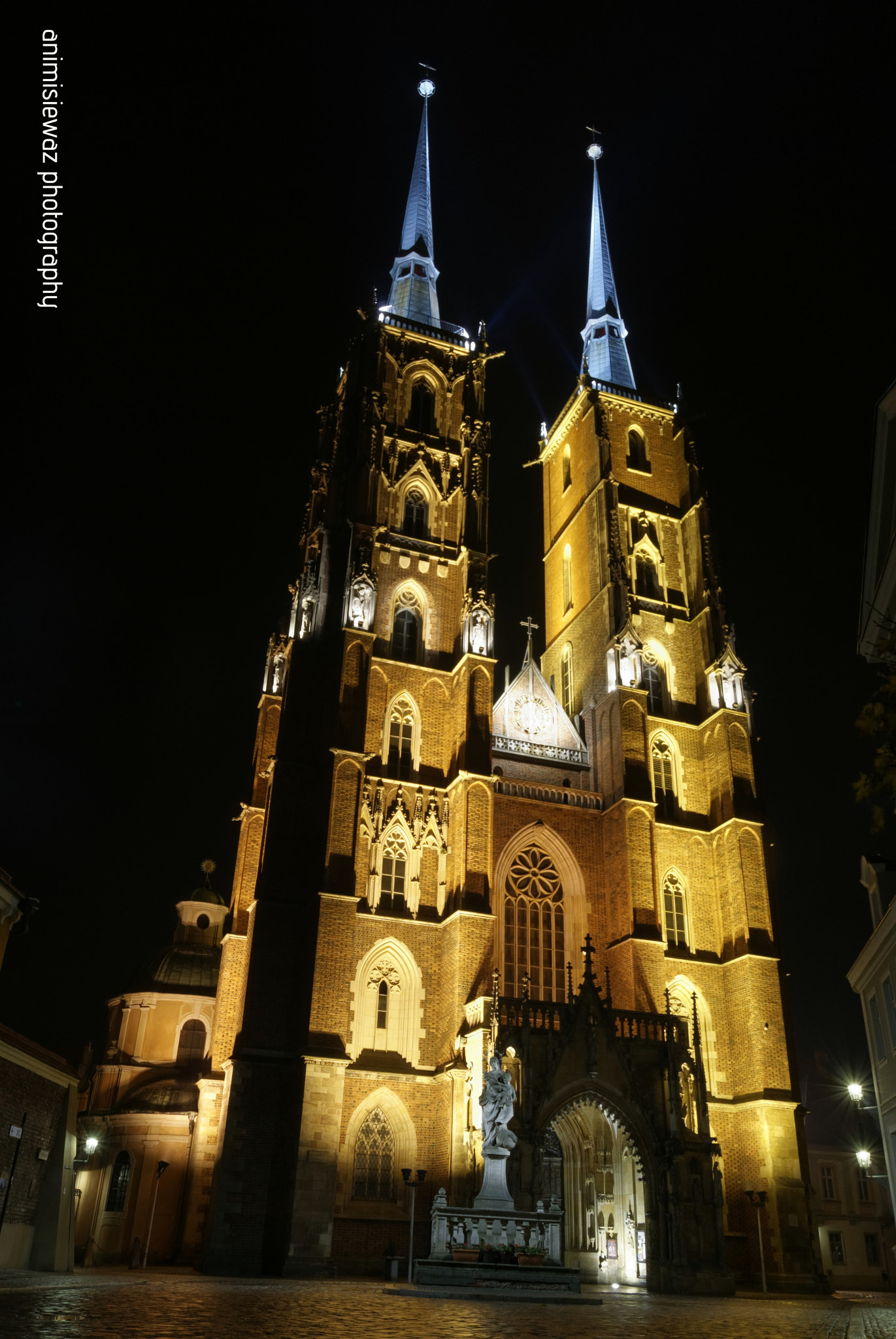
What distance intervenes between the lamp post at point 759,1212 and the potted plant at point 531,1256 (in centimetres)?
919

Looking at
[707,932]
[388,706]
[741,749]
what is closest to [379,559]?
[388,706]

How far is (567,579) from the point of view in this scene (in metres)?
43.8

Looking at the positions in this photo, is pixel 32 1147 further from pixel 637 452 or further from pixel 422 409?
pixel 637 452

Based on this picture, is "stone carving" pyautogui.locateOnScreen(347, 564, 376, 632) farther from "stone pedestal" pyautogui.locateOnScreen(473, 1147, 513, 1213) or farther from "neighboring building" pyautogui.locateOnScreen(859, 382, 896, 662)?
"neighboring building" pyautogui.locateOnScreen(859, 382, 896, 662)

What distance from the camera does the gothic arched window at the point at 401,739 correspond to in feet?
108

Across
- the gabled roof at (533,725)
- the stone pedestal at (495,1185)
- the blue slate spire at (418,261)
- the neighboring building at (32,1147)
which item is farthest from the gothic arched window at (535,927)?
the blue slate spire at (418,261)

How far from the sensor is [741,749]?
3538 centimetres

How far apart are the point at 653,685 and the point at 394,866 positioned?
1271 centimetres

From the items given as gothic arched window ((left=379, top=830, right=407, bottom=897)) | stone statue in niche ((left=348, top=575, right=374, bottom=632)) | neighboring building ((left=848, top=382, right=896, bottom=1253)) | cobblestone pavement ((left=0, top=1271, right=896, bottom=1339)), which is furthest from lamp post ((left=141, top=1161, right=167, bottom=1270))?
neighboring building ((left=848, top=382, right=896, bottom=1253))

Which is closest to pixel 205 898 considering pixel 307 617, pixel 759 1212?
pixel 307 617

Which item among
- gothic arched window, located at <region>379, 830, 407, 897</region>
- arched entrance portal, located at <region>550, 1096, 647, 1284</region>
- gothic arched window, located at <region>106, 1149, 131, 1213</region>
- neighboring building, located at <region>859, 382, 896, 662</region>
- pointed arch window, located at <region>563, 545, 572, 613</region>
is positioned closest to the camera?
neighboring building, located at <region>859, 382, 896, 662</region>

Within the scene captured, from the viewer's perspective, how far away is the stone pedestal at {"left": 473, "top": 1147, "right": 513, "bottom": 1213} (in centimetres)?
2162

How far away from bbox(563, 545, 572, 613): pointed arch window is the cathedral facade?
1.07 feet

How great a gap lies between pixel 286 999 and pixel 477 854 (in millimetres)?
6892
